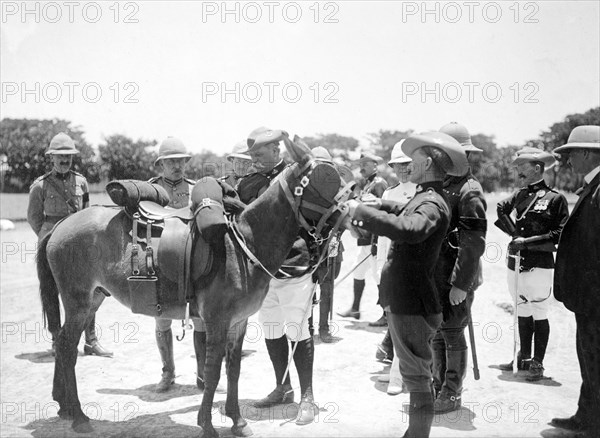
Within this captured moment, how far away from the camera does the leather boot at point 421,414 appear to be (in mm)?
4078

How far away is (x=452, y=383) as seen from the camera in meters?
5.66

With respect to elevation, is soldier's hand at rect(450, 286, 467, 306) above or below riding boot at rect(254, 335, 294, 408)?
above

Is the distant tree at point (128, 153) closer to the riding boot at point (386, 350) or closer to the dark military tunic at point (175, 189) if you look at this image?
the dark military tunic at point (175, 189)

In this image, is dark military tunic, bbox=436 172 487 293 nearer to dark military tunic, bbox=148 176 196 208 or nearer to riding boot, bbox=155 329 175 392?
riding boot, bbox=155 329 175 392

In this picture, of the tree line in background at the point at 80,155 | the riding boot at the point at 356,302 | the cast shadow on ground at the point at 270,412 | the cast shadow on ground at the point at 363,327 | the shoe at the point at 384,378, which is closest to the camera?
the cast shadow on ground at the point at 270,412

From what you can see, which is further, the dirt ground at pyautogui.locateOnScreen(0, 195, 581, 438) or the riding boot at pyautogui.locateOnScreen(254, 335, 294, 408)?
the riding boot at pyautogui.locateOnScreen(254, 335, 294, 408)

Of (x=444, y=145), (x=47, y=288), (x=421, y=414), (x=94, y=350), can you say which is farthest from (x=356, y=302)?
(x=444, y=145)

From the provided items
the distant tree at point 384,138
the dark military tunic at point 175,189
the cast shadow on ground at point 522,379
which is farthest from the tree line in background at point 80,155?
the distant tree at point 384,138

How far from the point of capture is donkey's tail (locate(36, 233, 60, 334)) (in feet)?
18.7

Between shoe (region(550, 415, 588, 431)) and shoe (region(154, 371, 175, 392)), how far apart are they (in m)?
4.20

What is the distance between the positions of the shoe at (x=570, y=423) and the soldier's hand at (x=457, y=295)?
1554 mm

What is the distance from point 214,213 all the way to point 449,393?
10.4ft

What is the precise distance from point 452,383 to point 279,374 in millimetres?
1879

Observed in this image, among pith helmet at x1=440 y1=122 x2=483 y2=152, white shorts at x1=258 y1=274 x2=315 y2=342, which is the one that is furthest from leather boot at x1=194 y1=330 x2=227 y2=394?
pith helmet at x1=440 y1=122 x2=483 y2=152
